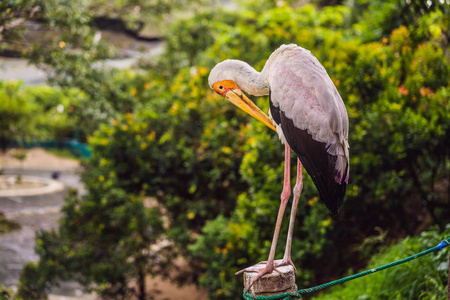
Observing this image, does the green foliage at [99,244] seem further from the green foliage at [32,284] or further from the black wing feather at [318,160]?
the black wing feather at [318,160]

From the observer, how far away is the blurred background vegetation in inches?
197

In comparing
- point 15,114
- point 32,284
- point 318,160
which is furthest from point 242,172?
point 15,114

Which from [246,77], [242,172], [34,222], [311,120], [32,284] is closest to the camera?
[311,120]

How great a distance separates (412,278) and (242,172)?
7.19ft

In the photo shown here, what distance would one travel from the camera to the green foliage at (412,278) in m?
3.70

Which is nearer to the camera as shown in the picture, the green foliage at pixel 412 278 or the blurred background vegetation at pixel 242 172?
the green foliage at pixel 412 278

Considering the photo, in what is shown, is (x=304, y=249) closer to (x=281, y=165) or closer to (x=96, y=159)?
(x=281, y=165)

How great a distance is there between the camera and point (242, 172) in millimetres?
5395

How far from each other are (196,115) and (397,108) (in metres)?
3.30

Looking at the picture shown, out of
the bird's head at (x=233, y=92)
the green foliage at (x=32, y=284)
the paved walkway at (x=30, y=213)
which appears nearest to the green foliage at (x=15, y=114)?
the paved walkway at (x=30, y=213)

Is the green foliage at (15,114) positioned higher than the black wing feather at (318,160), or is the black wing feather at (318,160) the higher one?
the green foliage at (15,114)

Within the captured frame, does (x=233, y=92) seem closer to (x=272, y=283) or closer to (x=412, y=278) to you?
(x=272, y=283)

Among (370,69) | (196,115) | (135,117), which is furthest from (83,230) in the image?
(370,69)

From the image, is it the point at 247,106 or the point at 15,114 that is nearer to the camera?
the point at 247,106
